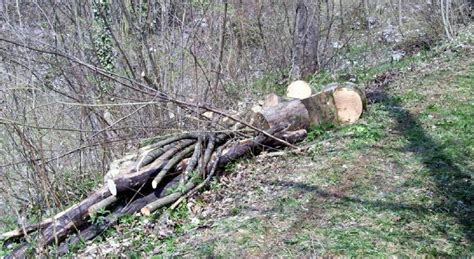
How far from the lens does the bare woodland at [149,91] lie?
443 cm

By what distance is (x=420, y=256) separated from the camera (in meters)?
2.95

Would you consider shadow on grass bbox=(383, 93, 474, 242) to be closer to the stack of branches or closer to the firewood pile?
the firewood pile

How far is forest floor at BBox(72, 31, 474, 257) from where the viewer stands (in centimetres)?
325

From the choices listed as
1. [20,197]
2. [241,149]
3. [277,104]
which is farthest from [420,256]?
[20,197]

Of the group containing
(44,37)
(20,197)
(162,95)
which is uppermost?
(44,37)

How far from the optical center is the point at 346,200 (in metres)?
3.81

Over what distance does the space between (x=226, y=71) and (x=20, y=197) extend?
409cm

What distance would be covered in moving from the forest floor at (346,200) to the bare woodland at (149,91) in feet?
0.92

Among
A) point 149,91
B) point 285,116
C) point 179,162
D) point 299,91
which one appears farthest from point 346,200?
point 149,91

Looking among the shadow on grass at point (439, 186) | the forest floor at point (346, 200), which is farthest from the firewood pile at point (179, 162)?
the shadow on grass at point (439, 186)

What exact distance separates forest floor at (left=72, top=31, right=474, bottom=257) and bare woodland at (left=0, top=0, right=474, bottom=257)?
0.92ft

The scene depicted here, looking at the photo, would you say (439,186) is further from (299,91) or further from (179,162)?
(299,91)

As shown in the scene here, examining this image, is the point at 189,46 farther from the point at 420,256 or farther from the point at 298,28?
the point at 420,256

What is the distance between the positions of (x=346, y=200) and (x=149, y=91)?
3056 mm
